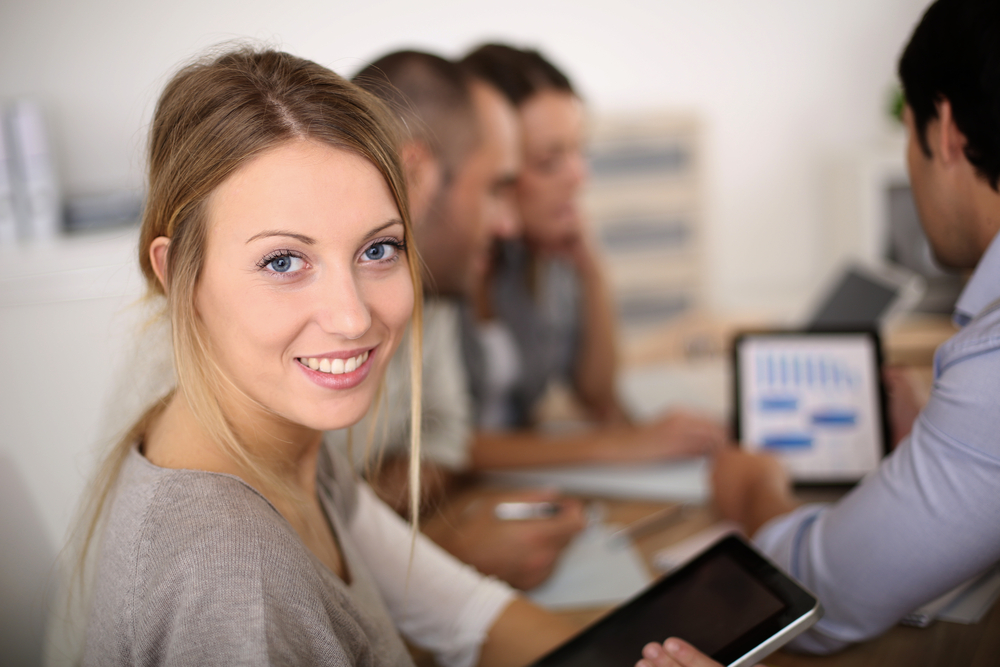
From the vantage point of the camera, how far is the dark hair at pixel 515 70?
160cm

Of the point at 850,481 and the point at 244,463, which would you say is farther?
the point at 850,481

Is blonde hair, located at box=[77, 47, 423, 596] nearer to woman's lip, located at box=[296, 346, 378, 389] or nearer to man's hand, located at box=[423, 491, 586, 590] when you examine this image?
woman's lip, located at box=[296, 346, 378, 389]

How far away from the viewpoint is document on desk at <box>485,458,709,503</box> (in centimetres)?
120

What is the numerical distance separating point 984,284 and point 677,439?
1.97 feet

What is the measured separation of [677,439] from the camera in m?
1.32

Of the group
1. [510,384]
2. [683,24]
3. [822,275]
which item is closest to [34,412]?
[510,384]

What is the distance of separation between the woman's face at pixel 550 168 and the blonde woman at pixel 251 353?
101 cm

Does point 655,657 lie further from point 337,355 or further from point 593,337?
point 593,337

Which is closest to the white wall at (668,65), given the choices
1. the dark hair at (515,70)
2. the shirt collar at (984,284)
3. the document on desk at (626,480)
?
the dark hair at (515,70)

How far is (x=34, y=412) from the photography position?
3.41 feet

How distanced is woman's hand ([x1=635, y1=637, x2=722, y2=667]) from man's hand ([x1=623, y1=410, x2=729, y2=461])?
0.64 m

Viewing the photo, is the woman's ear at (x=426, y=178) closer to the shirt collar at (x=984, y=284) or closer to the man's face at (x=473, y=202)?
the man's face at (x=473, y=202)

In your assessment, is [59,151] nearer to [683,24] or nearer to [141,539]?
[141,539]

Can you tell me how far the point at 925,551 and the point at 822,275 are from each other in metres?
2.57
